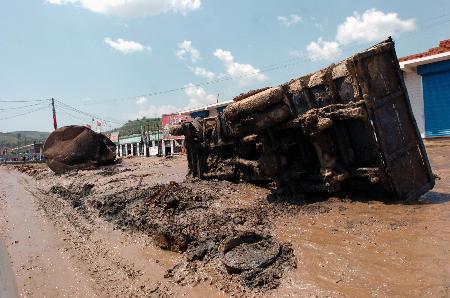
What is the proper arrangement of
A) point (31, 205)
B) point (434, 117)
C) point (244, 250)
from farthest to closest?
point (434, 117) < point (31, 205) < point (244, 250)

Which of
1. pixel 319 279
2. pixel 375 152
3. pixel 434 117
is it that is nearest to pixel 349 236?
pixel 319 279

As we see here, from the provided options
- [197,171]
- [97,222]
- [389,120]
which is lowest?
[97,222]

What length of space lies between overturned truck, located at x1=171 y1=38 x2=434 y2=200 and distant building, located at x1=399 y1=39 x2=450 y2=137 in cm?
1140

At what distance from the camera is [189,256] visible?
4816 mm

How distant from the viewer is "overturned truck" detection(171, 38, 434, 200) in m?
5.62

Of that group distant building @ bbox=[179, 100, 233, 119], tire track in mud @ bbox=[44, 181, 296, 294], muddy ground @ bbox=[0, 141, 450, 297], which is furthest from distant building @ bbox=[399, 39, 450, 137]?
distant building @ bbox=[179, 100, 233, 119]

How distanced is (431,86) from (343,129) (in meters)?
12.6

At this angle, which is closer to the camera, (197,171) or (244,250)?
(244,250)

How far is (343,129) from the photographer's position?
20.0ft

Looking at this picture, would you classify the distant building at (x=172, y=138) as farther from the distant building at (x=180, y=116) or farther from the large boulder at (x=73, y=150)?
the large boulder at (x=73, y=150)

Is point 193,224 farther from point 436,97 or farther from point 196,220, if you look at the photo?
point 436,97

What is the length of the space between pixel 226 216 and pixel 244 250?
1.46 m

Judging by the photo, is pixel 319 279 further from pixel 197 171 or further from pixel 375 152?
pixel 197 171

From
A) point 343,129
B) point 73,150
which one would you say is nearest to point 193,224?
point 343,129
